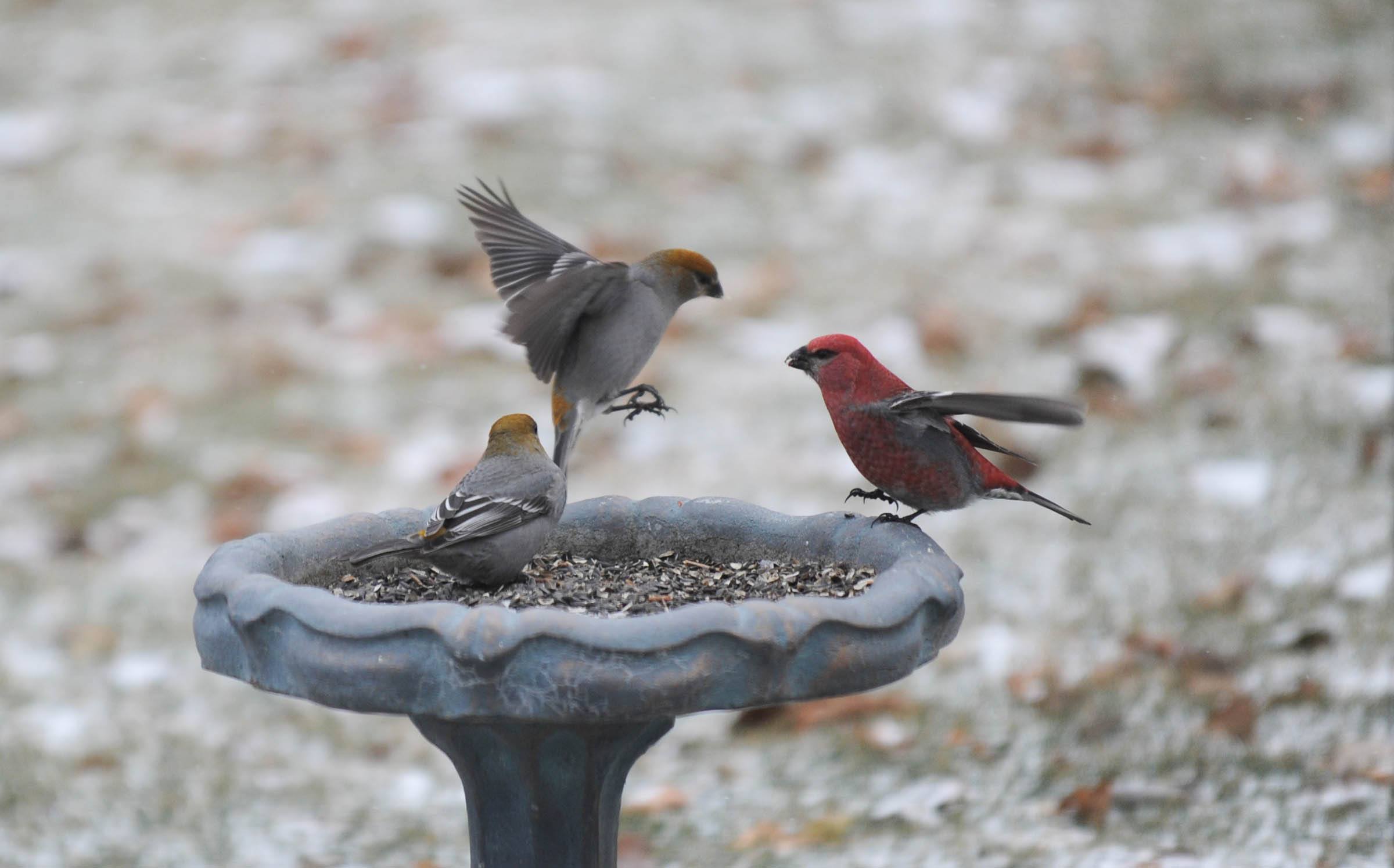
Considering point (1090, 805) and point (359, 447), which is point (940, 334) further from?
point (1090, 805)

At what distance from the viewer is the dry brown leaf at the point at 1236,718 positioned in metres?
3.62

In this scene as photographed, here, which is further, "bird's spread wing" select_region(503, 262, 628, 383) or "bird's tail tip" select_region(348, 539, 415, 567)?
"bird's spread wing" select_region(503, 262, 628, 383)

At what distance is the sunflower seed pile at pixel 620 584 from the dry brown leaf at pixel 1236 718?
4.91ft

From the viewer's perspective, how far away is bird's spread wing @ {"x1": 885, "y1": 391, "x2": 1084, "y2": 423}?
2088mm

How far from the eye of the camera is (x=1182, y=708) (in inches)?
149

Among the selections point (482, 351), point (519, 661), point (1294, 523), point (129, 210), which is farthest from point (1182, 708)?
point (129, 210)

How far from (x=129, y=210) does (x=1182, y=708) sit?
16.4 ft

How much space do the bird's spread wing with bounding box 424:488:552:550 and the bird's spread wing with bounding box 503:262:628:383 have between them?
34 cm

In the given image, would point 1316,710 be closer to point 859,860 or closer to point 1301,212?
point 859,860

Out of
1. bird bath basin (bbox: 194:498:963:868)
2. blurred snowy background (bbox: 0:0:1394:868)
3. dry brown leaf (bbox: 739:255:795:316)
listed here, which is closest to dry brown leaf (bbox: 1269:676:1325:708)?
blurred snowy background (bbox: 0:0:1394:868)

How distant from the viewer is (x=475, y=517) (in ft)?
7.52

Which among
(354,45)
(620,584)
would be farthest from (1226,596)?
(354,45)

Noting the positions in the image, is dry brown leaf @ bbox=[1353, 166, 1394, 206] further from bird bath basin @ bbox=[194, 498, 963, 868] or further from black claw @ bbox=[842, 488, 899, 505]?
bird bath basin @ bbox=[194, 498, 963, 868]

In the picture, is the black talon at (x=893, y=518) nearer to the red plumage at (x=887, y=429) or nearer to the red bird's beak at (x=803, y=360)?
the red plumage at (x=887, y=429)
